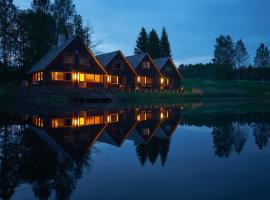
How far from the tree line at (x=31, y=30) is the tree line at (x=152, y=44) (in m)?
20.7

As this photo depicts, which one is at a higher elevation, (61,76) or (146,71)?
(146,71)

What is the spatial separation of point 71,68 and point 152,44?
37925mm

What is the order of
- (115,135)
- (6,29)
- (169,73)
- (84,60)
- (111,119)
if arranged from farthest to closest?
1. (169,73)
2. (6,29)
3. (84,60)
4. (111,119)
5. (115,135)

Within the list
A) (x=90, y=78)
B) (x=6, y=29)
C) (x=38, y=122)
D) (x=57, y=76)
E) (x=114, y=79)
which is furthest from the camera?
(x=114, y=79)

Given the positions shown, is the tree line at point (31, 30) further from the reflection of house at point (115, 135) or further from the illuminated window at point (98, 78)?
the reflection of house at point (115, 135)

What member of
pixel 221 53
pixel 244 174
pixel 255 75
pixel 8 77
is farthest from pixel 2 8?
pixel 255 75

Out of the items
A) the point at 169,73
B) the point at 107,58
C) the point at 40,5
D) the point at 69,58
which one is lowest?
the point at 169,73

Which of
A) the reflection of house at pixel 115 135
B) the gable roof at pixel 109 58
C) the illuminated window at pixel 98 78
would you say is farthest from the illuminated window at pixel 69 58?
the reflection of house at pixel 115 135

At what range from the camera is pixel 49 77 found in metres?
41.0

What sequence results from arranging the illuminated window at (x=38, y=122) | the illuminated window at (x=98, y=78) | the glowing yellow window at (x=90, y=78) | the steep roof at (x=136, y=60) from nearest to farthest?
the illuminated window at (x=38, y=122)
the glowing yellow window at (x=90, y=78)
the illuminated window at (x=98, y=78)
the steep roof at (x=136, y=60)

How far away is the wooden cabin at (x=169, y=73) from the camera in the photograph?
60.2 m

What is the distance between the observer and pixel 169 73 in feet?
200

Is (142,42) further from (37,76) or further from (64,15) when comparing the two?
(37,76)

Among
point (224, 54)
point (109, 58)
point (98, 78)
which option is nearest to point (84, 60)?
point (98, 78)
